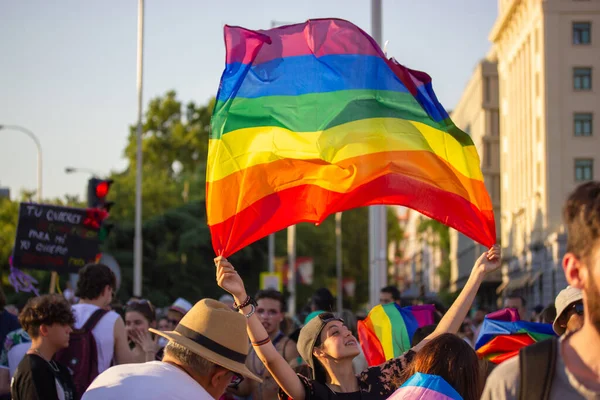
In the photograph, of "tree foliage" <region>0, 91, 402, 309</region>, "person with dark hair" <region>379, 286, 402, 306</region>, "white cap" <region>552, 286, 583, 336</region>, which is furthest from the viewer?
"tree foliage" <region>0, 91, 402, 309</region>

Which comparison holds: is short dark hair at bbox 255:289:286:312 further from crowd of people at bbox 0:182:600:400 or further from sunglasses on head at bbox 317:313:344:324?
sunglasses on head at bbox 317:313:344:324

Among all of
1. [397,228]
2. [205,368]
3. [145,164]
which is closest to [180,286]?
[145,164]

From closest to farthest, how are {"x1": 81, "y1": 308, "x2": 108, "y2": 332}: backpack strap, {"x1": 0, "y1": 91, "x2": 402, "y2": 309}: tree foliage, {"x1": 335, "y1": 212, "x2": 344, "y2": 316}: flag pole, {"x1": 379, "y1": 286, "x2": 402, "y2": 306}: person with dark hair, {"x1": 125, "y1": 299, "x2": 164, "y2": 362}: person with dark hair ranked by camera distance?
{"x1": 81, "y1": 308, "x2": 108, "y2": 332}: backpack strap, {"x1": 125, "y1": 299, "x2": 164, "y2": 362}: person with dark hair, {"x1": 379, "y1": 286, "x2": 402, "y2": 306}: person with dark hair, {"x1": 0, "y1": 91, "x2": 402, "y2": 309}: tree foliage, {"x1": 335, "y1": 212, "x2": 344, "y2": 316}: flag pole

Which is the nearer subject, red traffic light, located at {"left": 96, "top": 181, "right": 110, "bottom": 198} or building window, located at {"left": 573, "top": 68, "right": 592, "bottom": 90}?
red traffic light, located at {"left": 96, "top": 181, "right": 110, "bottom": 198}

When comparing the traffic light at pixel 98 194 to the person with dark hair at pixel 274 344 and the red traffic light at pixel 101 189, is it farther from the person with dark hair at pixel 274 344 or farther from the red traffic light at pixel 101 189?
the person with dark hair at pixel 274 344

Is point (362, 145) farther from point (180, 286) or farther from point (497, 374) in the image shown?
point (180, 286)

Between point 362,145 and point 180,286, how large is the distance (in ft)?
128

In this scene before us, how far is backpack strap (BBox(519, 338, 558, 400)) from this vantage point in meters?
2.94

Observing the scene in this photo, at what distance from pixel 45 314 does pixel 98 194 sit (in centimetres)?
1035

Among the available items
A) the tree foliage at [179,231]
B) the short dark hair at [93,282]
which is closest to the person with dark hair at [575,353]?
the short dark hair at [93,282]

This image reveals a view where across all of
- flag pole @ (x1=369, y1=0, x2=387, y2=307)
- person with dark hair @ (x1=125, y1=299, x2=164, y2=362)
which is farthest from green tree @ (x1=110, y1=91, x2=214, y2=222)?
person with dark hair @ (x1=125, y1=299, x2=164, y2=362)

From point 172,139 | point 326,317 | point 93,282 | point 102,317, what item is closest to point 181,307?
point 93,282

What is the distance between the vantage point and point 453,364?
15.0ft

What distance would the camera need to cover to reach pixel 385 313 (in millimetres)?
7797
